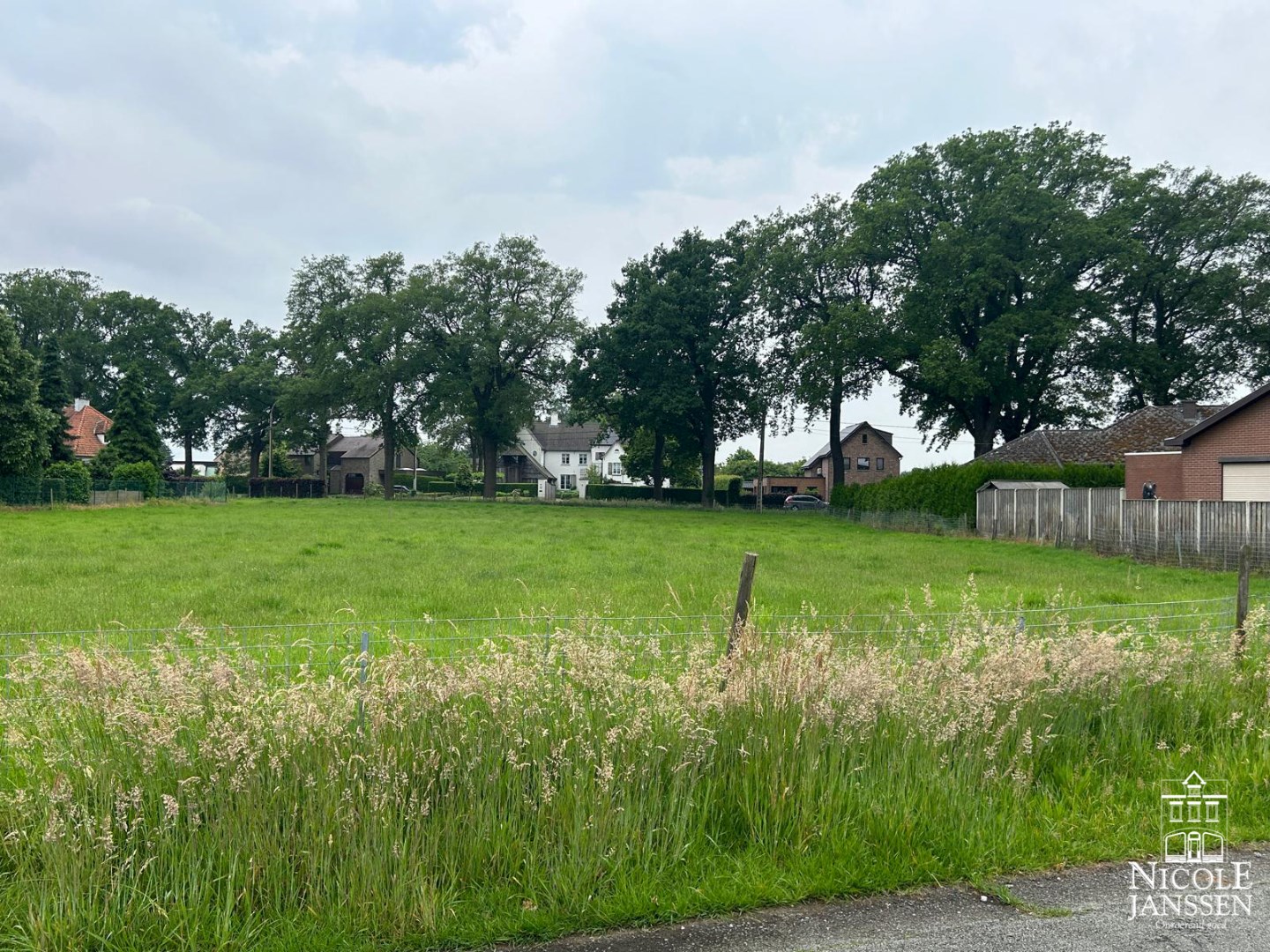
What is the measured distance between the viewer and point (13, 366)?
131 feet

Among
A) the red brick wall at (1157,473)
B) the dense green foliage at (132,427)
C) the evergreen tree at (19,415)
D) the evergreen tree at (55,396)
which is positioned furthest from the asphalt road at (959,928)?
the dense green foliage at (132,427)

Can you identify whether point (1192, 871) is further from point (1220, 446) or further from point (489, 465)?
point (489, 465)

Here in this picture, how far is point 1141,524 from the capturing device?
22688 mm

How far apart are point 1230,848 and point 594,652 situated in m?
3.53

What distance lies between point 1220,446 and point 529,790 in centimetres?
3276

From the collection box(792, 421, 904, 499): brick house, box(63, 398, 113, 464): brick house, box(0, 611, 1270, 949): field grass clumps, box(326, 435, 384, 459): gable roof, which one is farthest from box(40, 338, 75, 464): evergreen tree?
box(792, 421, 904, 499): brick house

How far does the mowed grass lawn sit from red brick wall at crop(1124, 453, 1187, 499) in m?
10.0

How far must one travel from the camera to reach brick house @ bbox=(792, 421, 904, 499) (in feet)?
291

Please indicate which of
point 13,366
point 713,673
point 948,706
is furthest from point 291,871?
point 13,366

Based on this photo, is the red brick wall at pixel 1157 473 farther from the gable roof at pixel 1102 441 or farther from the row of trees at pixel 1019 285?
the row of trees at pixel 1019 285

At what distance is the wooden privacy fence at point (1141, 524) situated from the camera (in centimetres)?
1969

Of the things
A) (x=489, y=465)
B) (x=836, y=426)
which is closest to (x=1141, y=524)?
(x=836, y=426)

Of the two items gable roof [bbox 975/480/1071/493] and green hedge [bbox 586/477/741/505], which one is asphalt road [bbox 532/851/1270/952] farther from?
green hedge [bbox 586/477/741/505]

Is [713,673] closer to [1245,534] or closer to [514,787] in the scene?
[514,787]
